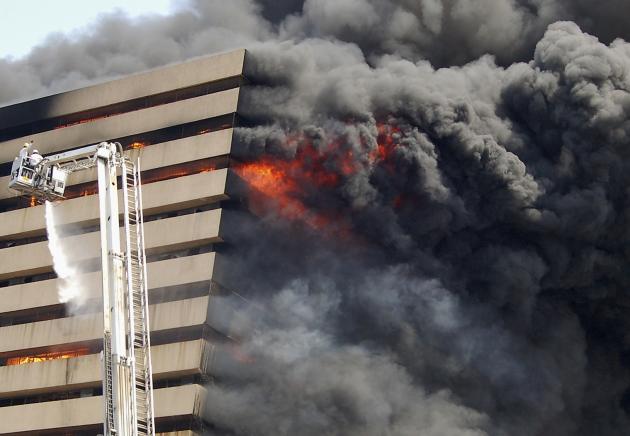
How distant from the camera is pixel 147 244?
189ft

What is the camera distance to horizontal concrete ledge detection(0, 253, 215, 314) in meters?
55.3

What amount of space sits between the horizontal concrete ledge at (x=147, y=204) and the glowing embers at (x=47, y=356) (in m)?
6.56

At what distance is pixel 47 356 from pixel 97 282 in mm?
4496

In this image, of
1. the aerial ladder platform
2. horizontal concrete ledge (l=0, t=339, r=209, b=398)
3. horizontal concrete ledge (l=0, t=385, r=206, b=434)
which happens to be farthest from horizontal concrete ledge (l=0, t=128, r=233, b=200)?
the aerial ladder platform

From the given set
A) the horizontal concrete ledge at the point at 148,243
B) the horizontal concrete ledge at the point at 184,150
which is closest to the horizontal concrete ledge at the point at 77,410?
the horizontal concrete ledge at the point at 148,243

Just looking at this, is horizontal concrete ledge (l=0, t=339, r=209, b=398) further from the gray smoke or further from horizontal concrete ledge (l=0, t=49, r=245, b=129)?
horizontal concrete ledge (l=0, t=49, r=245, b=129)

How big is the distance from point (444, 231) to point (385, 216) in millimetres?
2656

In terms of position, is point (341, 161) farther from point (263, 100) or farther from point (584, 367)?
point (584, 367)

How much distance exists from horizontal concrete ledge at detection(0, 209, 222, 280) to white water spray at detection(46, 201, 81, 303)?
388mm

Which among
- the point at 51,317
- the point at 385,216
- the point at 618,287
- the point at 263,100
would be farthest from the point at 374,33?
the point at 51,317

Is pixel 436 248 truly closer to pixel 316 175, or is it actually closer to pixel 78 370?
pixel 316 175

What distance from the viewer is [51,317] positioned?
59.8 metres

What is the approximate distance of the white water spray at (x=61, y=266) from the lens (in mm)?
59281

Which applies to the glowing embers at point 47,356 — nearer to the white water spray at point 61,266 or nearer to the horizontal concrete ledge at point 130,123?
the white water spray at point 61,266
